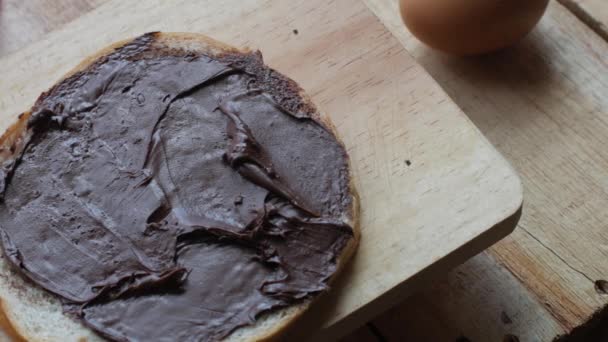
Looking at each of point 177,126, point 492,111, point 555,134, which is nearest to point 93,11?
point 177,126

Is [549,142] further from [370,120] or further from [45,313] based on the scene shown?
[45,313]

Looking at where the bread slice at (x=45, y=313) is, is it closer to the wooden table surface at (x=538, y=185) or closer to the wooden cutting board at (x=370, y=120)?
the wooden cutting board at (x=370, y=120)

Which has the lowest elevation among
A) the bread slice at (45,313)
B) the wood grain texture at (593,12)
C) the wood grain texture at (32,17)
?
the wood grain texture at (593,12)

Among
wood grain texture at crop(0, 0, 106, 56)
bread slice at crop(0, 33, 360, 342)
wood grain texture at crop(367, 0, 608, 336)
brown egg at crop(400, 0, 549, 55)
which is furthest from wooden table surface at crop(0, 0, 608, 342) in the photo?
wood grain texture at crop(0, 0, 106, 56)

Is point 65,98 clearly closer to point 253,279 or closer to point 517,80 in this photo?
point 253,279

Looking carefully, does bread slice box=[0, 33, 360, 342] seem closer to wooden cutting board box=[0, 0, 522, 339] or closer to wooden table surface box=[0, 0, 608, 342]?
wooden cutting board box=[0, 0, 522, 339]

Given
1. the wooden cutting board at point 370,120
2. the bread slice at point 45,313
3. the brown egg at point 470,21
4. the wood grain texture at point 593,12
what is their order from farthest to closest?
the wood grain texture at point 593,12 → the brown egg at point 470,21 → the wooden cutting board at point 370,120 → the bread slice at point 45,313

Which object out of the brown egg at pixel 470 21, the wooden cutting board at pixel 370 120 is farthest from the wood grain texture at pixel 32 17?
the brown egg at pixel 470 21

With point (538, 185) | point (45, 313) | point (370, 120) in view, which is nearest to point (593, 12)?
point (538, 185)
